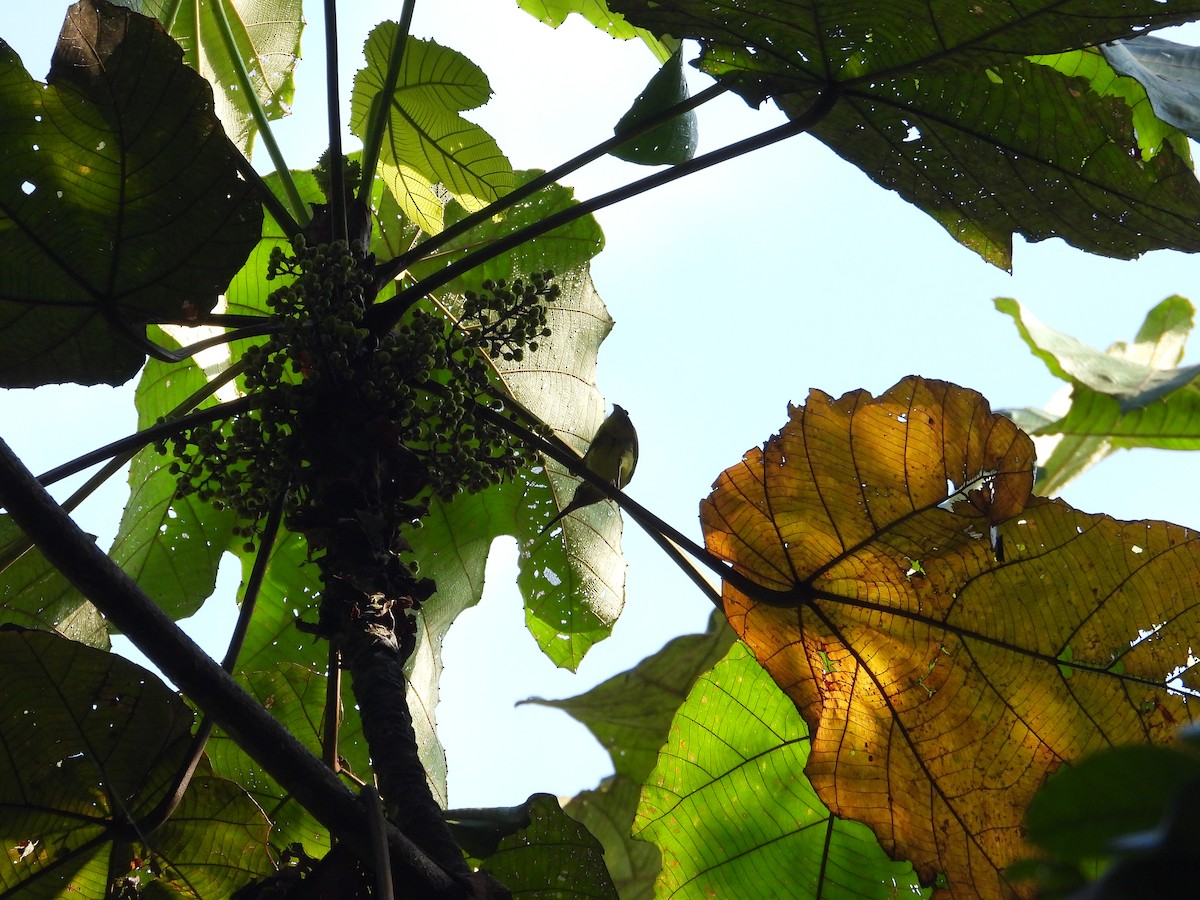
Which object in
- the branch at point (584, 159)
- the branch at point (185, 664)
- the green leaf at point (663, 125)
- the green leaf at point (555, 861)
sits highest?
the green leaf at point (663, 125)

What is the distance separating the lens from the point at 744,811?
1.58m

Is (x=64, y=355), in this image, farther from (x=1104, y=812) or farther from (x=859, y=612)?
(x=1104, y=812)

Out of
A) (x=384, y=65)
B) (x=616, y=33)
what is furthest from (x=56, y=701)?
(x=616, y=33)

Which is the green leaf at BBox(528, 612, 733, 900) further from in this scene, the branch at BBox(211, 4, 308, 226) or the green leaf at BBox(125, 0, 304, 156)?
the green leaf at BBox(125, 0, 304, 156)

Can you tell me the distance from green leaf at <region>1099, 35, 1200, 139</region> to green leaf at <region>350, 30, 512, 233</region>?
3.50 feet

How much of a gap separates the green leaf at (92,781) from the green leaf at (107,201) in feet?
1.35

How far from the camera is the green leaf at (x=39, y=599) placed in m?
1.74

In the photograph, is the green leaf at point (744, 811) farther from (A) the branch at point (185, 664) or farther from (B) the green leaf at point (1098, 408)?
(B) the green leaf at point (1098, 408)

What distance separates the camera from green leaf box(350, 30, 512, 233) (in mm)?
1771

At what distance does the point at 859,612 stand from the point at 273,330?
0.90m

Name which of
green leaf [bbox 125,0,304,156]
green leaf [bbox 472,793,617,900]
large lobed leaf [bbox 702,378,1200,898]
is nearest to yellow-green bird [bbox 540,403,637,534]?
large lobed leaf [bbox 702,378,1200,898]

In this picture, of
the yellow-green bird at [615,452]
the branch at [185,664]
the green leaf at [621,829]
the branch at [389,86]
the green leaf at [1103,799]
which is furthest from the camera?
the green leaf at [621,829]

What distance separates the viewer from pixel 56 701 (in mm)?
1176

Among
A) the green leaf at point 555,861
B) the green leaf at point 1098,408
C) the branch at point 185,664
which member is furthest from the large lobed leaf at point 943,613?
the green leaf at point 1098,408
